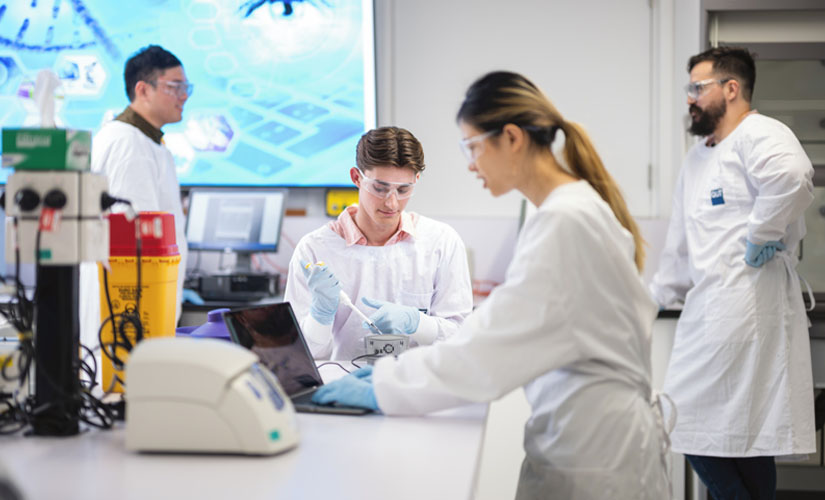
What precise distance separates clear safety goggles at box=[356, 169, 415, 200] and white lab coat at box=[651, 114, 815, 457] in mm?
1165

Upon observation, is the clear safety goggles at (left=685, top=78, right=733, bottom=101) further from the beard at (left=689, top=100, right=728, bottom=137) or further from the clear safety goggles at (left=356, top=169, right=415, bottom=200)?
the clear safety goggles at (left=356, top=169, right=415, bottom=200)

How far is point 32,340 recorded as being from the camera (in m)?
1.26

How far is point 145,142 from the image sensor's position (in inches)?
112

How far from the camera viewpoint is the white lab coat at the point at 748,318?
257 centimetres

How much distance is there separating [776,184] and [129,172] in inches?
84.3

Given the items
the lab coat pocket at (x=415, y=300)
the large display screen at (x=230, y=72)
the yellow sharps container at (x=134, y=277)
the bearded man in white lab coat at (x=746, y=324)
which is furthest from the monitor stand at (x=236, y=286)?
the yellow sharps container at (x=134, y=277)

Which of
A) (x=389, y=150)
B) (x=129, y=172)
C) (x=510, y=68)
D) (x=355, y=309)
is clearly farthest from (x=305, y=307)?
(x=510, y=68)

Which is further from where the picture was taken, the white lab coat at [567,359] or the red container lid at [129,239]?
the red container lid at [129,239]

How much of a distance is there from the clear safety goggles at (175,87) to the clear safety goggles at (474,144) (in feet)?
5.85

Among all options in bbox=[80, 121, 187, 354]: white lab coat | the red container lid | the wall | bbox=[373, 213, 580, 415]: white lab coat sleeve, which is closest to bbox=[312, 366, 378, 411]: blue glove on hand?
bbox=[373, 213, 580, 415]: white lab coat sleeve

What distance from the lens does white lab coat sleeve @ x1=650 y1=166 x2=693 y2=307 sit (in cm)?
296

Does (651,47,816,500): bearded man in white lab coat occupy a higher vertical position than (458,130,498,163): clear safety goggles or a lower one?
lower

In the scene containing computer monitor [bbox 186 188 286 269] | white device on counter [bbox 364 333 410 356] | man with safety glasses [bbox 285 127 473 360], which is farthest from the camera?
computer monitor [bbox 186 188 286 269]

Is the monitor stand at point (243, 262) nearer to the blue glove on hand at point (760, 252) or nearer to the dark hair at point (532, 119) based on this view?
the blue glove on hand at point (760, 252)
